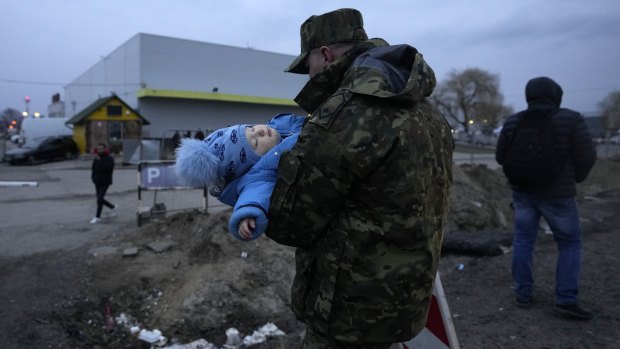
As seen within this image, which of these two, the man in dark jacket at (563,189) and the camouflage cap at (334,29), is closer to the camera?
the camouflage cap at (334,29)

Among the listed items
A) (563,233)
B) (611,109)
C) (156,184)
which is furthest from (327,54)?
(611,109)

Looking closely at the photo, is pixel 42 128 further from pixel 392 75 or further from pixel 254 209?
pixel 392 75

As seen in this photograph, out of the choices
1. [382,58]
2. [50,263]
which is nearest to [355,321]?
[382,58]

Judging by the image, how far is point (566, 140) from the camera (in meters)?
3.55

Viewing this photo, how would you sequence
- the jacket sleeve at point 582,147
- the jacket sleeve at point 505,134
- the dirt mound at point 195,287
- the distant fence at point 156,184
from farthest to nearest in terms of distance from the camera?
the distant fence at point 156,184
the dirt mound at point 195,287
the jacket sleeve at point 505,134
the jacket sleeve at point 582,147

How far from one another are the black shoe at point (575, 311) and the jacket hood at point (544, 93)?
167 centimetres

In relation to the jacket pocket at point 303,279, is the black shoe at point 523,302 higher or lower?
lower

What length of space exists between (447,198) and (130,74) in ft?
119

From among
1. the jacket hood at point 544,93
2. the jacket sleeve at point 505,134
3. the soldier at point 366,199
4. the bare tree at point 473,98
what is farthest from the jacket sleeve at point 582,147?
the bare tree at point 473,98

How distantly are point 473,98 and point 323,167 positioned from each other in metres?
72.4

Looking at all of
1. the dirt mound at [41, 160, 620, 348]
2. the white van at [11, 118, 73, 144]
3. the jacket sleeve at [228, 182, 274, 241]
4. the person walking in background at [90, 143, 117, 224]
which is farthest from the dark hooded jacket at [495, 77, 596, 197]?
the white van at [11, 118, 73, 144]

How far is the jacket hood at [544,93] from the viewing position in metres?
3.72

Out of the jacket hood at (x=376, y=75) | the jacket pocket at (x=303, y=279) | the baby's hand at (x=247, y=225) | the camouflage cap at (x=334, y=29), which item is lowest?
the jacket pocket at (x=303, y=279)

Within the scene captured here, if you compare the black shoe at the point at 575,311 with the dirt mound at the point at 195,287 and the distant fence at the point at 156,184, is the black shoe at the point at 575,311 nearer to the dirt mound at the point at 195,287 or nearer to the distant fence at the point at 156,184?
the dirt mound at the point at 195,287
